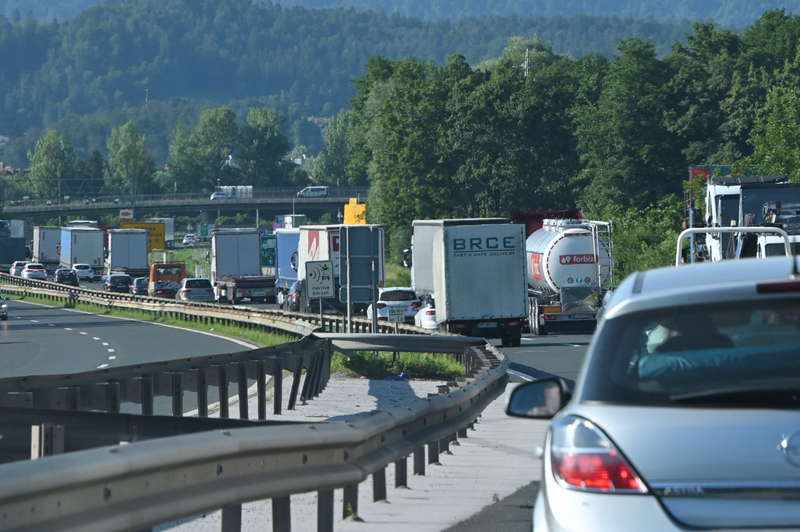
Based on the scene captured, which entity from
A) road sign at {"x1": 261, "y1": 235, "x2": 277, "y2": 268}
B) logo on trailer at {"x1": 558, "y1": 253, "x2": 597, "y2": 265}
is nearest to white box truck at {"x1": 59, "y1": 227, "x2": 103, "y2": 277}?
road sign at {"x1": 261, "y1": 235, "x2": 277, "y2": 268}

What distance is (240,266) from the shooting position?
6644cm

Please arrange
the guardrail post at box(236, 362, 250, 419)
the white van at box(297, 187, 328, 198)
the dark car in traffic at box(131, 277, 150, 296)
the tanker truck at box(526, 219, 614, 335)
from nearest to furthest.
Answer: the guardrail post at box(236, 362, 250, 419), the tanker truck at box(526, 219, 614, 335), the dark car in traffic at box(131, 277, 150, 296), the white van at box(297, 187, 328, 198)

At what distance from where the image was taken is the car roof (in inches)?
161

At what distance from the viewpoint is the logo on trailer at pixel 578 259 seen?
3719 centimetres

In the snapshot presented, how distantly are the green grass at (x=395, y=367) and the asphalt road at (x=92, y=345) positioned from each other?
2783 mm

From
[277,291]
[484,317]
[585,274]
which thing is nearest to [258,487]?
[484,317]

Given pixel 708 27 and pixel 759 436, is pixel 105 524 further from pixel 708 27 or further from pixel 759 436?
pixel 708 27

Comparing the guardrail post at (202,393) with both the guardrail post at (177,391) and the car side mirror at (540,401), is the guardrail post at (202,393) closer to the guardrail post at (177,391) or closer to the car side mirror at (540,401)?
the guardrail post at (177,391)

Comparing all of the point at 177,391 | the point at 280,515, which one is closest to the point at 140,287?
the point at 177,391

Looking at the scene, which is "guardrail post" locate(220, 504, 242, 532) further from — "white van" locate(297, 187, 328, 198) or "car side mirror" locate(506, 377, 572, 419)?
"white van" locate(297, 187, 328, 198)

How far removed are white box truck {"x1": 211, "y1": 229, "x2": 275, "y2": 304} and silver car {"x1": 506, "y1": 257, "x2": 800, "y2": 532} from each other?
61519 mm

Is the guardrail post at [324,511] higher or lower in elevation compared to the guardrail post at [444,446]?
higher

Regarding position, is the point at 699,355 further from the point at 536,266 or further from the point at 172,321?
the point at 172,321

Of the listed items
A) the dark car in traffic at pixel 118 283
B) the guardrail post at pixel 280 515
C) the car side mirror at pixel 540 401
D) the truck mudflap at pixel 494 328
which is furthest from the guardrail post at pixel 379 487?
the dark car in traffic at pixel 118 283
